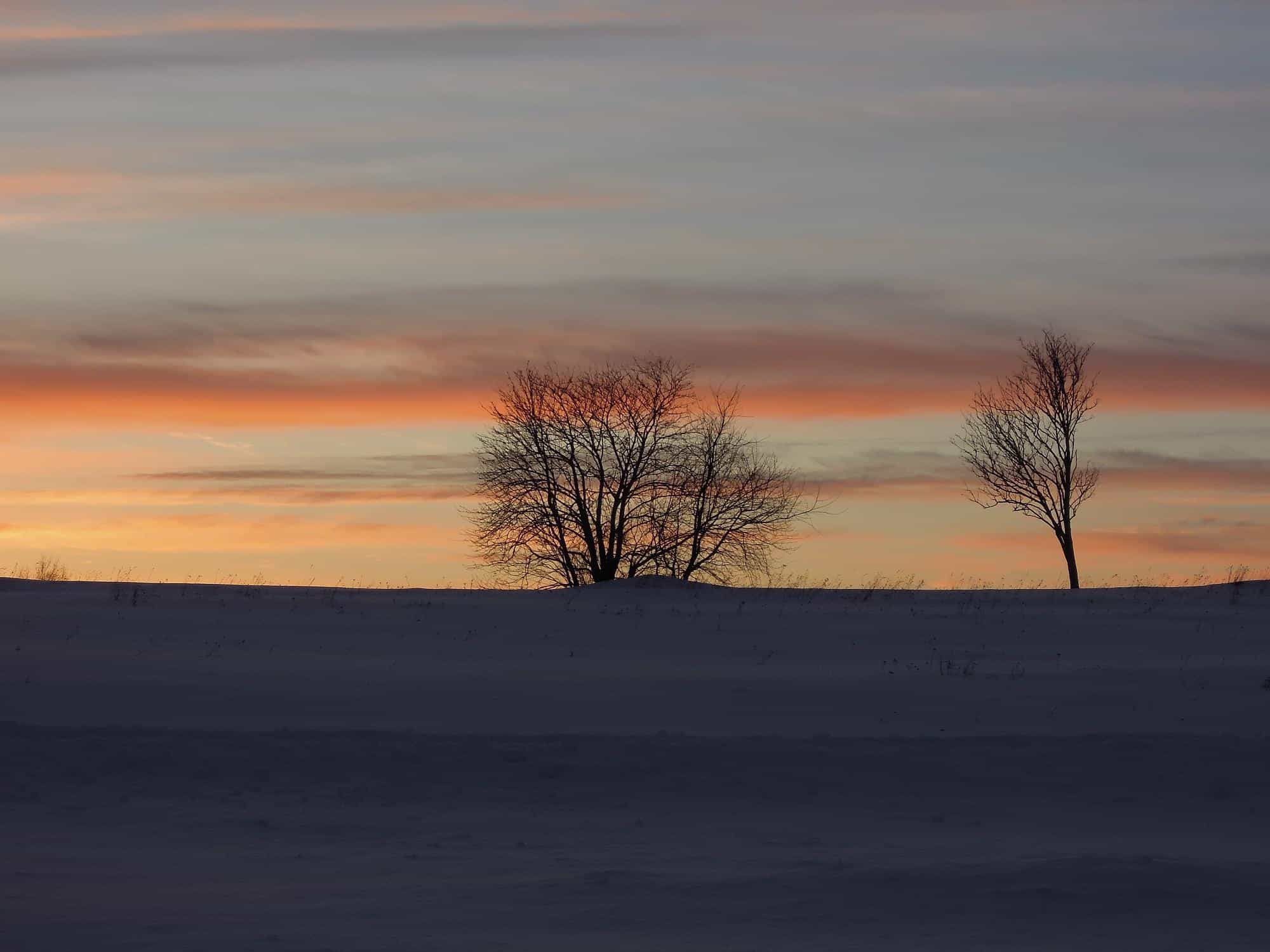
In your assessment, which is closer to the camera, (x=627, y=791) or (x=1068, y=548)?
(x=627, y=791)

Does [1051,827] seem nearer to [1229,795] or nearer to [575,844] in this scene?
[1229,795]

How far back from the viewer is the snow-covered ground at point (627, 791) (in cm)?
1220

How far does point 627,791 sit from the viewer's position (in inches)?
677

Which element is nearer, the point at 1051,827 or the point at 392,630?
the point at 1051,827

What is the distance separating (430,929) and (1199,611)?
94.1 ft

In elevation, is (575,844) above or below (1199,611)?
below

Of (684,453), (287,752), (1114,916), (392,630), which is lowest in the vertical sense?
(1114,916)

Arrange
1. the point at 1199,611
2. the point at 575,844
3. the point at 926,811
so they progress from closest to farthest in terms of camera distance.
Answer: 1. the point at 575,844
2. the point at 926,811
3. the point at 1199,611

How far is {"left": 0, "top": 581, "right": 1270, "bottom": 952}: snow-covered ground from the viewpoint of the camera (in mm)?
12195

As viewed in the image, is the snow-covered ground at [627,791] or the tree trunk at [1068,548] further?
the tree trunk at [1068,548]

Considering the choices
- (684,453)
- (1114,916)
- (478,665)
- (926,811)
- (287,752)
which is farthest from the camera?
(684,453)

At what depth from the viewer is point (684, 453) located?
56562 millimetres

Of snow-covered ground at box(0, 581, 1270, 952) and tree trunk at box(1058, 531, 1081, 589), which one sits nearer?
snow-covered ground at box(0, 581, 1270, 952)

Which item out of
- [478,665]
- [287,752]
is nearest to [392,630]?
[478,665]
